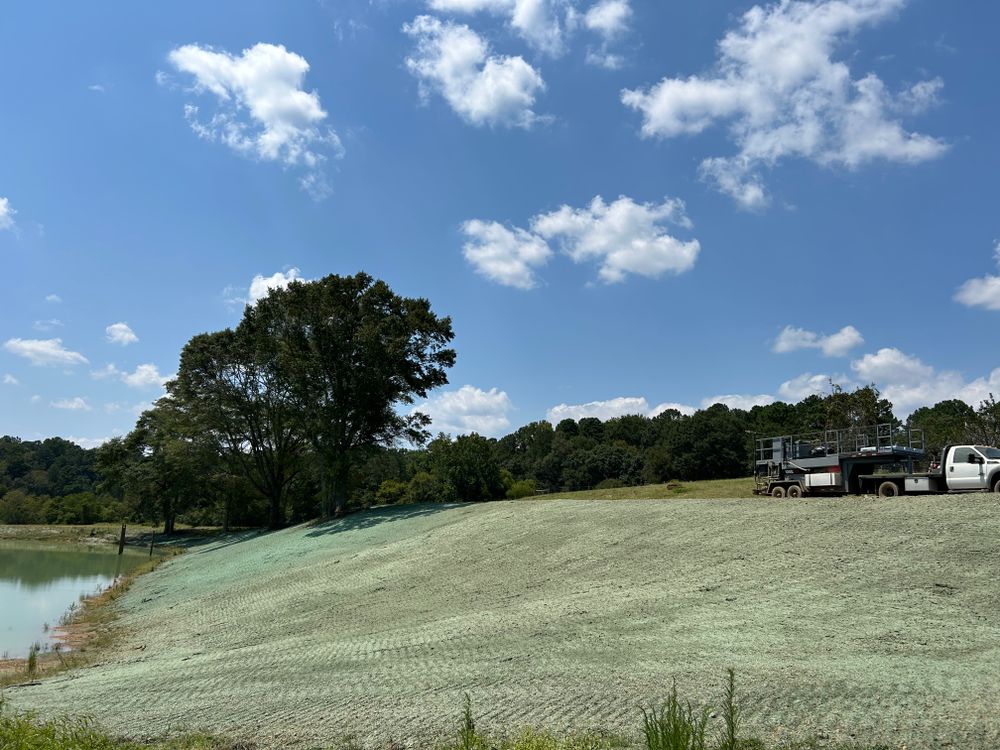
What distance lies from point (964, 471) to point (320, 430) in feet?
118

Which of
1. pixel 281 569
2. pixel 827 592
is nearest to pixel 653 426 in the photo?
pixel 281 569

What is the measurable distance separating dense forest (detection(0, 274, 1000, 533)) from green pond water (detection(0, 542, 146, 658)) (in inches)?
362

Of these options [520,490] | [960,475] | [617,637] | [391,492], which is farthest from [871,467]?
[391,492]

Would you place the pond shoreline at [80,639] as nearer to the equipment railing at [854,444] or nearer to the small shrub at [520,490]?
the equipment railing at [854,444]

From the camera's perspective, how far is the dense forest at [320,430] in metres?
43.2

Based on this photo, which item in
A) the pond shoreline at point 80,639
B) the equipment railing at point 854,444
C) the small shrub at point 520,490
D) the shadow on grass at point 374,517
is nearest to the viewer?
the pond shoreline at point 80,639

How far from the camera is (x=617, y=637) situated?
9.44 m

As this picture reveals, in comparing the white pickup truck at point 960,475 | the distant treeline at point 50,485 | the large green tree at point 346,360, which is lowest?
the distant treeline at point 50,485

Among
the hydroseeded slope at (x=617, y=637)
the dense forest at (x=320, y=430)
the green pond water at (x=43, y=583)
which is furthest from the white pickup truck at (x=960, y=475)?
the green pond water at (x=43, y=583)

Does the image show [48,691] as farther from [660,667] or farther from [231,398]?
[231,398]

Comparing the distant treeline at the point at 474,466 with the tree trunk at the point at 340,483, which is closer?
the tree trunk at the point at 340,483

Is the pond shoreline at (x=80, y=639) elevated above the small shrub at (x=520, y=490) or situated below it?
below

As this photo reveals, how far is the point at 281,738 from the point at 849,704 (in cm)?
543

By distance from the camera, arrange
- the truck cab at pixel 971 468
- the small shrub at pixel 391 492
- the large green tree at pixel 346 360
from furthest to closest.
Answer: the small shrub at pixel 391 492, the large green tree at pixel 346 360, the truck cab at pixel 971 468
